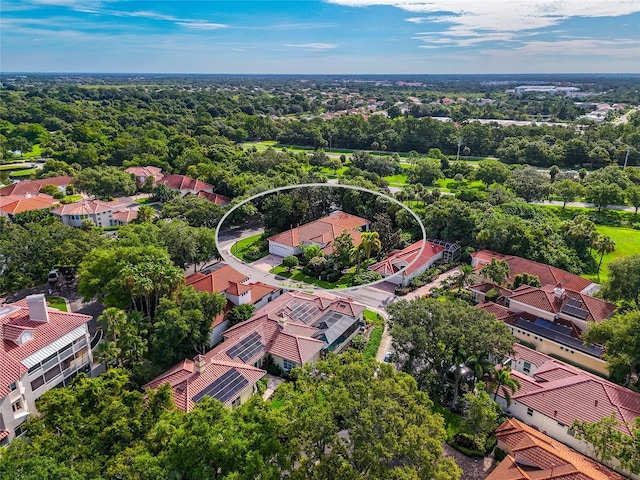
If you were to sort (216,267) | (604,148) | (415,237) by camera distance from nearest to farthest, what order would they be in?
(216,267)
(415,237)
(604,148)

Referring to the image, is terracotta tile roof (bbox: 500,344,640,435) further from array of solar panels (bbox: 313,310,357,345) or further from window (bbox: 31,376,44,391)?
window (bbox: 31,376,44,391)

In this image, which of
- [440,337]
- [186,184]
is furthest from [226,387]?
[186,184]

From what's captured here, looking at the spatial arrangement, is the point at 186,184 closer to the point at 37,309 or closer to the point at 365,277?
the point at 365,277

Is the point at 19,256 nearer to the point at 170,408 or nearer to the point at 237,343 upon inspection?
the point at 237,343

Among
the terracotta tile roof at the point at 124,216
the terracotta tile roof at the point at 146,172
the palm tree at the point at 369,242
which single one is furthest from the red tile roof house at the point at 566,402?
the terracotta tile roof at the point at 146,172

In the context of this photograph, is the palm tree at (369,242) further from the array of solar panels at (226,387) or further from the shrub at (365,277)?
the array of solar panels at (226,387)

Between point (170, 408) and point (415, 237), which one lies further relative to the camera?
point (415, 237)

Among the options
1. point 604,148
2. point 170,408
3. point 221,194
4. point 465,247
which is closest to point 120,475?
point 170,408

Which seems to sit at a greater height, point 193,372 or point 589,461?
point 193,372
